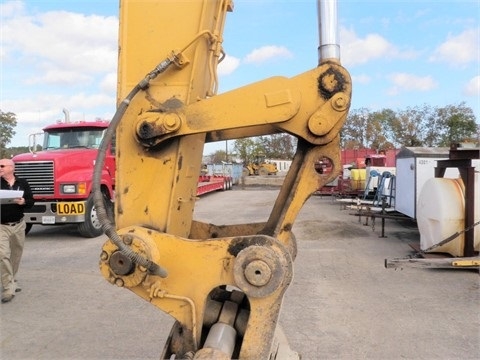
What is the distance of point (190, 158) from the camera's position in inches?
111

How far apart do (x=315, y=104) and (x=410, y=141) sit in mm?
52695

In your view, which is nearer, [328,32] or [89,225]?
[328,32]

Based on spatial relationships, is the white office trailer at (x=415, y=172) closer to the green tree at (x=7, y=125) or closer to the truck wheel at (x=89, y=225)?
the truck wheel at (x=89, y=225)

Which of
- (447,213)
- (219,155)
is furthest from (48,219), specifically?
A: (219,155)

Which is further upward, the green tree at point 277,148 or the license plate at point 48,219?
the green tree at point 277,148

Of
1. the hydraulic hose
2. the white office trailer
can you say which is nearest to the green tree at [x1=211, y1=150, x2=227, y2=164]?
the white office trailer

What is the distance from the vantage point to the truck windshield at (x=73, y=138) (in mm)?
10641

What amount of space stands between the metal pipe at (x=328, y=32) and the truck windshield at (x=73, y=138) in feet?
28.8

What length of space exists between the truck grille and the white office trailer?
788 centimetres

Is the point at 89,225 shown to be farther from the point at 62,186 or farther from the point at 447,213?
the point at 447,213

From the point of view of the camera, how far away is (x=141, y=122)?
2.62 metres

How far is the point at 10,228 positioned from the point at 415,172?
8004 millimetres

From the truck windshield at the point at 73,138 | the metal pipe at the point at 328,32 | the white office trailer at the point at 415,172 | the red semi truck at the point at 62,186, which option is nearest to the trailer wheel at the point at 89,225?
the red semi truck at the point at 62,186

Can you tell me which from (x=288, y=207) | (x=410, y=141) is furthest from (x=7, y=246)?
(x=410, y=141)
